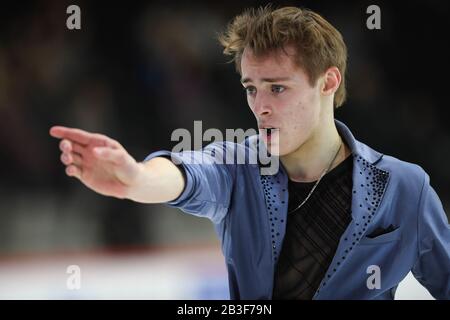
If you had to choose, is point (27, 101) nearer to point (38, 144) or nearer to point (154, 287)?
point (38, 144)

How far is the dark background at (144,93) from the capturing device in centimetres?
593

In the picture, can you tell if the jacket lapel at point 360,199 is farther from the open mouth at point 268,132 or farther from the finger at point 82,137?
the finger at point 82,137

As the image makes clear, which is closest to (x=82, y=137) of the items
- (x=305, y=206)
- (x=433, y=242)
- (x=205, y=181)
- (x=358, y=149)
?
(x=205, y=181)

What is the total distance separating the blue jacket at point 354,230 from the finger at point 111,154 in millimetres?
715

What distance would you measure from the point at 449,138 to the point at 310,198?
12.7 feet

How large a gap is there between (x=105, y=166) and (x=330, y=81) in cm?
138

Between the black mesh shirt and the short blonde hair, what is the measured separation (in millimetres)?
513

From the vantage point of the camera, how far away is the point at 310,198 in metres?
2.77

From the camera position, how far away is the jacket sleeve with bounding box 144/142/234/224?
7.76 feet

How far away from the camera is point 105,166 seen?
1.93 metres

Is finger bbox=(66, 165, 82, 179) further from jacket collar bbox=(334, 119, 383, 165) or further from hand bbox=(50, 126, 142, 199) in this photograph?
jacket collar bbox=(334, 119, 383, 165)

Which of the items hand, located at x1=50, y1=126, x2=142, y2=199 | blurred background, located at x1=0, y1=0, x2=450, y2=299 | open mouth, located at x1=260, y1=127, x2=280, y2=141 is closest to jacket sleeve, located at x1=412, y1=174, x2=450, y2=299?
open mouth, located at x1=260, y1=127, x2=280, y2=141

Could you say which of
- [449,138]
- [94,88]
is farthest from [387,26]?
[94,88]

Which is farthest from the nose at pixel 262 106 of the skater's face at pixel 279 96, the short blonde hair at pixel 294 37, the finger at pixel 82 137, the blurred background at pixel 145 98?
the blurred background at pixel 145 98
